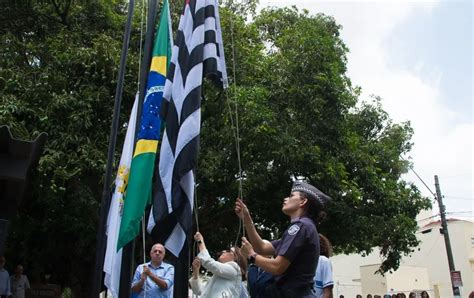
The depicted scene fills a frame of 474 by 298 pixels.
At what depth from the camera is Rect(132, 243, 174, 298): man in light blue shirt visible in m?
6.00

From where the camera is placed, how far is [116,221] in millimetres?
5723

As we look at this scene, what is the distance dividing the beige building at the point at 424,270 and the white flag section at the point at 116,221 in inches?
1153

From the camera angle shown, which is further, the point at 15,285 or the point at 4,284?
the point at 15,285

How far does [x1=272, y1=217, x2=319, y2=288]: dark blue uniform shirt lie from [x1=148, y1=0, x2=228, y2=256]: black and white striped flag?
130 cm

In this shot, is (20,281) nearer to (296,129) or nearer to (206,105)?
(206,105)

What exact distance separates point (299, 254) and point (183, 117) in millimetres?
1944

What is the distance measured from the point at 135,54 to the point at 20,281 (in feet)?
16.9

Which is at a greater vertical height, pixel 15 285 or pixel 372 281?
pixel 372 281

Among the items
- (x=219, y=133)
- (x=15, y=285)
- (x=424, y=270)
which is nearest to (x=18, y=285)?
(x=15, y=285)

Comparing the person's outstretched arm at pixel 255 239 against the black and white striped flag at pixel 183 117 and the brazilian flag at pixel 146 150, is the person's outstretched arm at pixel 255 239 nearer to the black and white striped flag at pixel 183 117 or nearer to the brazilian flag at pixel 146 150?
the black and white striped flag at pixel 183 117

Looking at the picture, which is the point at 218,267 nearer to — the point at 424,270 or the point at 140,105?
the point at 140,105

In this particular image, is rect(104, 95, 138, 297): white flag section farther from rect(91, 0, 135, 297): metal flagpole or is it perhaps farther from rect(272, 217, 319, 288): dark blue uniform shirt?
rect(272, 217, 319, 288): dark blue uniform shirt

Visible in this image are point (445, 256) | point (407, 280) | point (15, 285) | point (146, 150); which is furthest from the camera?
point (445, 256)

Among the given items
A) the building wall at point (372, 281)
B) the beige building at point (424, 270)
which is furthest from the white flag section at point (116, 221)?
the building wall at point (372, 281)
